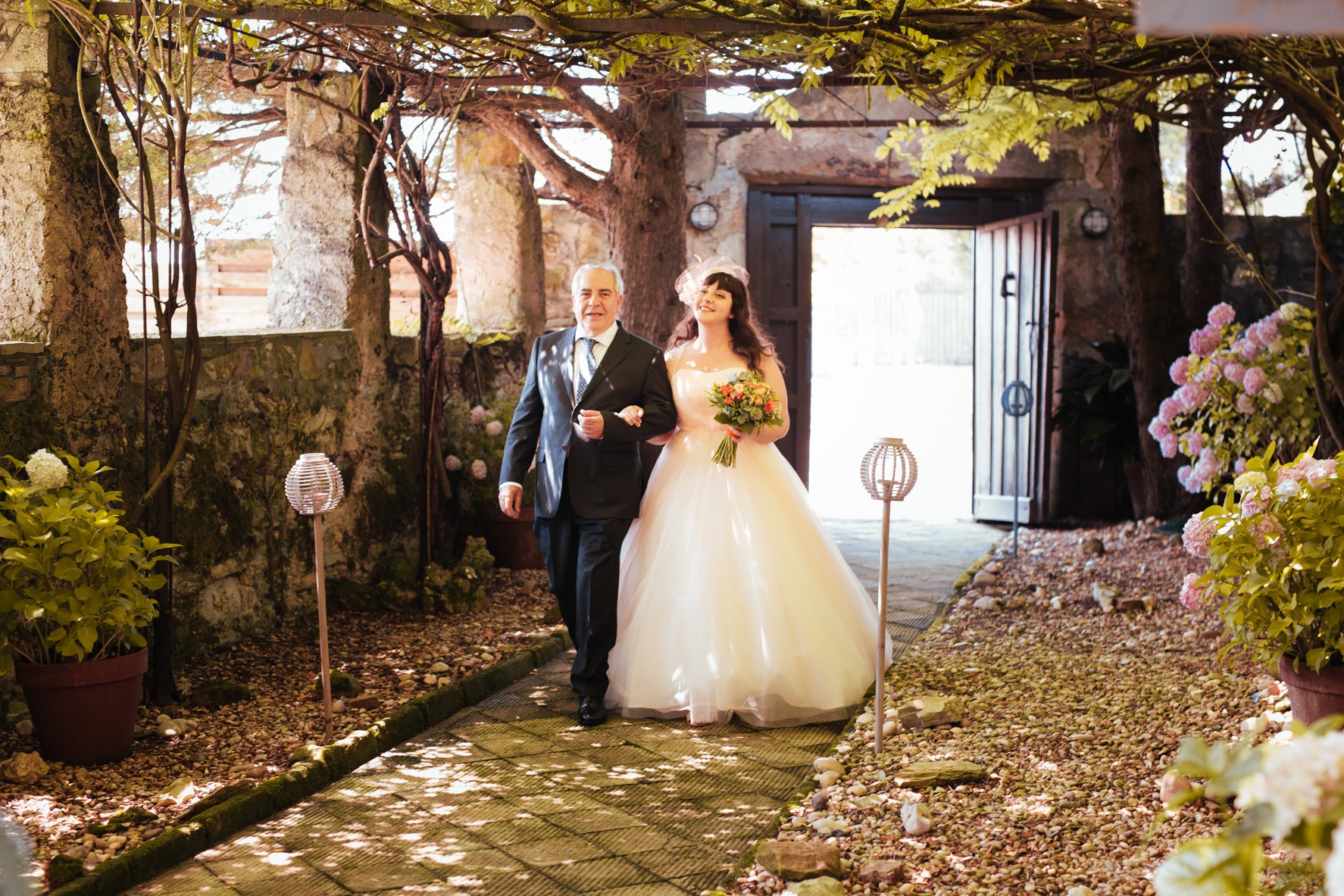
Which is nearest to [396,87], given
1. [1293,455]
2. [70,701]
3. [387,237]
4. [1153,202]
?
[387,237]

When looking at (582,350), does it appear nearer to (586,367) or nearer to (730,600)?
(586,367)

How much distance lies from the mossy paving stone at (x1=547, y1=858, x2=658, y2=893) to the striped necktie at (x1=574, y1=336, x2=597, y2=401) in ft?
6.36

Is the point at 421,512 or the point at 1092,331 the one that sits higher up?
the point at 1092,331

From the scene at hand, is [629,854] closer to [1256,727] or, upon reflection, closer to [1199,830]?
[1199,830]

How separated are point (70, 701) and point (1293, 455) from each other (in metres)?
5.54

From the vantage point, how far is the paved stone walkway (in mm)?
3117

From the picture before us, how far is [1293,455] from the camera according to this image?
19.7 feet

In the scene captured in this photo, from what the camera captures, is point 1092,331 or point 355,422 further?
point 1092,331

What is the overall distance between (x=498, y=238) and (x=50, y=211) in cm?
392

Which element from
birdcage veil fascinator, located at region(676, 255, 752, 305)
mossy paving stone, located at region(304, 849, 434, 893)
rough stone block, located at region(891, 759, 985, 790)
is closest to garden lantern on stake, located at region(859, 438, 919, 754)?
rough stone block, located at region(891, 759, 985, 790)

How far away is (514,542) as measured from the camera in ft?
22.3

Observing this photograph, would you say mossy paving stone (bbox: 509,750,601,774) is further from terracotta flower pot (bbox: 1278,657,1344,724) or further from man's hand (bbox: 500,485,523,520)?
terracotta flower pot (bbox: 1278,657,1344,724)

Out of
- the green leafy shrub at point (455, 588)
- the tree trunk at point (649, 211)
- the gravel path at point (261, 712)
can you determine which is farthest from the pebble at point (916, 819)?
the tree trunk at point (649, 211)

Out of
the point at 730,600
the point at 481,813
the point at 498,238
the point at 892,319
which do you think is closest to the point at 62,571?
the point at 481,813
